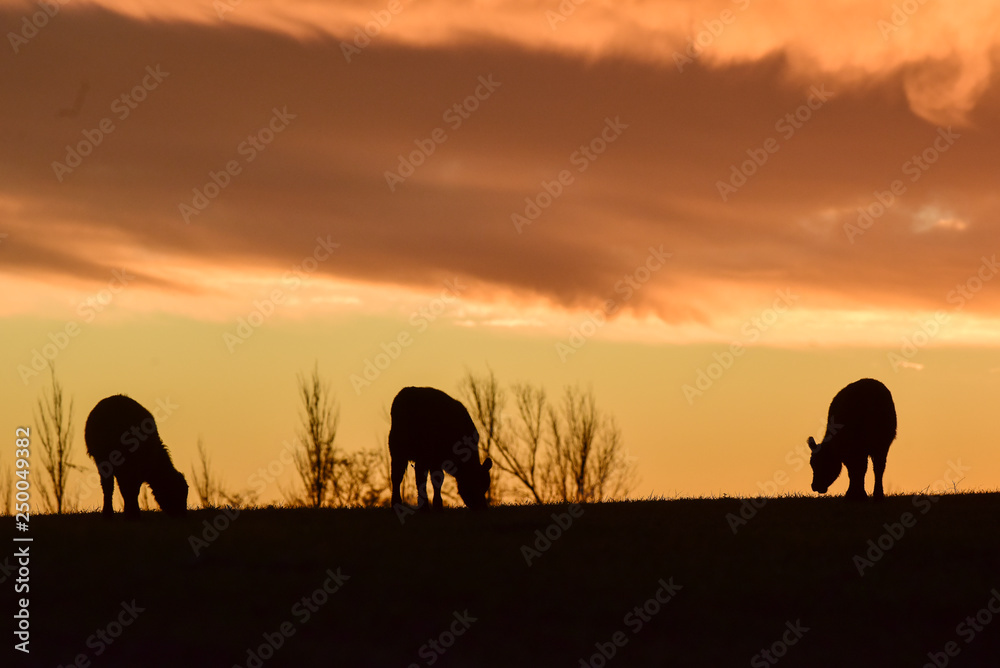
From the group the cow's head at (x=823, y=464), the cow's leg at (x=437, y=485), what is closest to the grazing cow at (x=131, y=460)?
the cow's leg at (x=437, y=485)

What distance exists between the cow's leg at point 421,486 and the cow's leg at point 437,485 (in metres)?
0.20

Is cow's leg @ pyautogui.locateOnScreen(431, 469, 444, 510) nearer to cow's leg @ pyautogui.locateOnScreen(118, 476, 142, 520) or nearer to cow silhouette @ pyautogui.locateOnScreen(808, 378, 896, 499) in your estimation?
cow's leg @ pyautogui.locateOnScreen(118, 476, 142, 520)

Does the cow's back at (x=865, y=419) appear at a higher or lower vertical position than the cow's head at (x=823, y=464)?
higher

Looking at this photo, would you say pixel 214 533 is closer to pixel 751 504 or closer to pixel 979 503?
pixel 751 504

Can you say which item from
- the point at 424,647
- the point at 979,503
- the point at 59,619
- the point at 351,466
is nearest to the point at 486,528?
the point at 424,647

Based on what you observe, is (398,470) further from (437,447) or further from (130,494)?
(130,494)

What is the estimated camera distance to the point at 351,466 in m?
47.2

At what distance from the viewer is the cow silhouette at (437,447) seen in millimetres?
24234

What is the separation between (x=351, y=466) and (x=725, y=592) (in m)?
32.7

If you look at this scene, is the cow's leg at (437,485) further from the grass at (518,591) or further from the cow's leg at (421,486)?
the grass at (518,591)

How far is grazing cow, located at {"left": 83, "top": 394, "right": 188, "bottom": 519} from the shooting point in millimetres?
24375

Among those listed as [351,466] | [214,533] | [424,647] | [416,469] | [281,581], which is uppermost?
[351,466]

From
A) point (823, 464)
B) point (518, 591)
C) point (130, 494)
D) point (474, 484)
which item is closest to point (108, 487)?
point (130, 494)

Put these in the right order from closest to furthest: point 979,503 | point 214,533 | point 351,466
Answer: point 214,533
point 979,503
point 351,466
